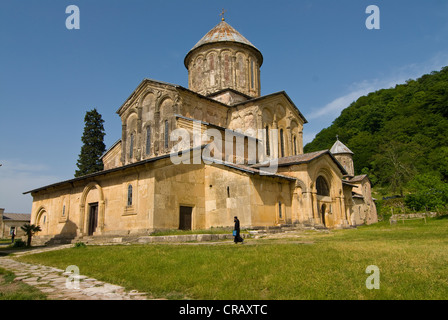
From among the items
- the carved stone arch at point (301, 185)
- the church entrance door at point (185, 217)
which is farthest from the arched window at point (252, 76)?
the church entrance door at point (185, 217)

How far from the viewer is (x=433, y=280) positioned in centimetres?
488

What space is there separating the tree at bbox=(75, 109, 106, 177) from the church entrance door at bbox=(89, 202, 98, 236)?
53.4 feet

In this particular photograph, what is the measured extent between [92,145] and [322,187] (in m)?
25.7

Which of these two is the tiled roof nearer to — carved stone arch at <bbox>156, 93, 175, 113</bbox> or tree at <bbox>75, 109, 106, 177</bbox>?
carved stone arch at <bbox>156, 93, 175, 113</bbox>

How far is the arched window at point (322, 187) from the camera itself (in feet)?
70.1

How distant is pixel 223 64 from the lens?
1110 inches

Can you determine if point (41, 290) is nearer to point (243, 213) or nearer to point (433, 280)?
point (433, 280)

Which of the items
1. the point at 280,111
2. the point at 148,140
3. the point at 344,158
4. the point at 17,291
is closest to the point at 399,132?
the point at 344,158

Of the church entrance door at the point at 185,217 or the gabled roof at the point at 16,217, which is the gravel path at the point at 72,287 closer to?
the church entrance door at the point at 185,217

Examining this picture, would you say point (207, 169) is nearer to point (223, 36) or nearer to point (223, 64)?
point (223, 64)

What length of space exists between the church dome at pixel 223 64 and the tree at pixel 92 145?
13.5 m
